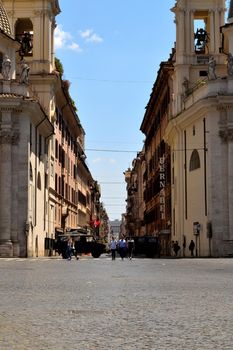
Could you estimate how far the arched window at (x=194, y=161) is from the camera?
5671 cm

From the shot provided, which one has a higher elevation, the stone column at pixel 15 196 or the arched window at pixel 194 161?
the arched window at pixel 194 161

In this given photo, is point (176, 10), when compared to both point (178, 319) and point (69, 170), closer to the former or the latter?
point (69, 170)

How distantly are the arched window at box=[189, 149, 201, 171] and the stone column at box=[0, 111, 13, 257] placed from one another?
48.3ft

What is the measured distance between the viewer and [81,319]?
1088 cm

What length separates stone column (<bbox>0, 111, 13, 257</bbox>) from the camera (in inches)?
→ 1959

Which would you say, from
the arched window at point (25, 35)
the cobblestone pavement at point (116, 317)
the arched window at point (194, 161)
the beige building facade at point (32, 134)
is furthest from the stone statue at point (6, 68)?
the cobblestone pavement at point (116, 317)

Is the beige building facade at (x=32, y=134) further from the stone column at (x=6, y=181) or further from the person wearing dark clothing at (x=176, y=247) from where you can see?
the person wearing dark clothing at (x=176, y=247)

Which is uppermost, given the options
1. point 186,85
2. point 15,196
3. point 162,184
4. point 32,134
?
point 186,85

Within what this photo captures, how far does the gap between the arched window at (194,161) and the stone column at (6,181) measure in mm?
14734

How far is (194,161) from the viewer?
5794 centimetres

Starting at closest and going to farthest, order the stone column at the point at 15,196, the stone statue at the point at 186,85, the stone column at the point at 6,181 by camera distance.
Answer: the stone column at the point at 6,181 → the stone column at the point at 15,196 → the stone statue at the point at 186,85

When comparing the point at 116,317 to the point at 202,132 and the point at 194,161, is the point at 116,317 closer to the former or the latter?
the point at 202,132

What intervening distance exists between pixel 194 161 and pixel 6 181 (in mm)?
15553

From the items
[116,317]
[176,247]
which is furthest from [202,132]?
[116,317]
